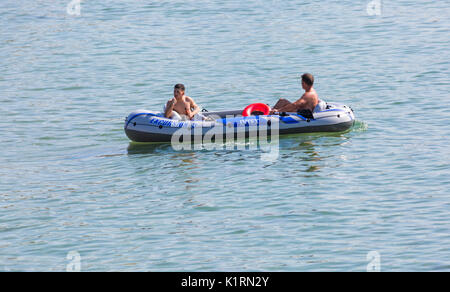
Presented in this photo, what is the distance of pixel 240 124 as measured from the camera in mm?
15102

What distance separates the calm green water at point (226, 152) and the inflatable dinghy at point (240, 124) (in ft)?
0.94

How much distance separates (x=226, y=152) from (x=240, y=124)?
2.21ft

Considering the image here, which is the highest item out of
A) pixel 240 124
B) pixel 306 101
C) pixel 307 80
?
pixel 307 80

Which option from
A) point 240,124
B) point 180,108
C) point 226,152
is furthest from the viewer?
point 180,108

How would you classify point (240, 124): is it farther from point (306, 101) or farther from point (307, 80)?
point (307, 80)

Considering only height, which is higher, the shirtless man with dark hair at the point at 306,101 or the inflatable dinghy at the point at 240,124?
the shirtless man with dark hair at the point at 306,101

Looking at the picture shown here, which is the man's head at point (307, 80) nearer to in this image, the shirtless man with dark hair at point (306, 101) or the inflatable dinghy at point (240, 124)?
the shirtless man with dark hair at point (306, 101)

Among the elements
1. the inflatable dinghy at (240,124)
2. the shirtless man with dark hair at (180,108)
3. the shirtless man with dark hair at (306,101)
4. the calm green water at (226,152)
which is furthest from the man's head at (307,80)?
the shirtless man with dark hair at (180,108)

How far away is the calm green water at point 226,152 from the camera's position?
10.1m

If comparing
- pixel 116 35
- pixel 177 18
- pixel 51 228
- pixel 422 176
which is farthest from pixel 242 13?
pixel 51 228

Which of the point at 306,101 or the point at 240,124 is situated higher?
the point at 306,101

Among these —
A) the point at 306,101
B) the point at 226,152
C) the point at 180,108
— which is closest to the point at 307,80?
the point at 306,101

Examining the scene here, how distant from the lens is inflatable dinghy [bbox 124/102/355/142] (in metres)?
15.1
